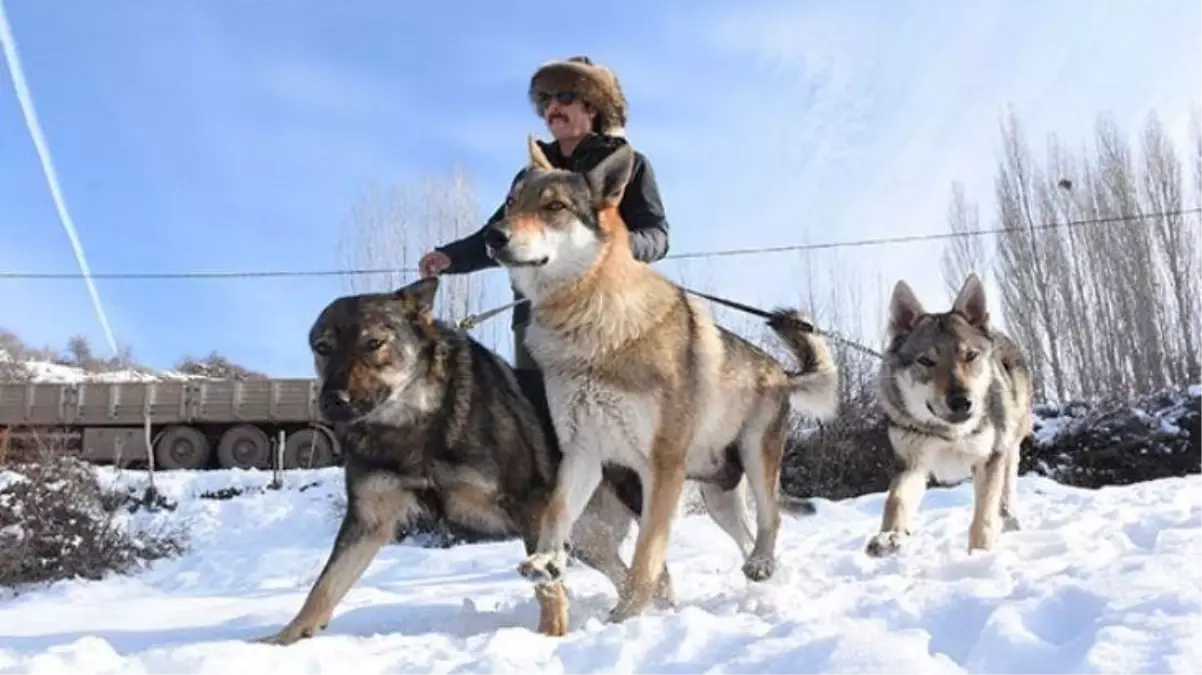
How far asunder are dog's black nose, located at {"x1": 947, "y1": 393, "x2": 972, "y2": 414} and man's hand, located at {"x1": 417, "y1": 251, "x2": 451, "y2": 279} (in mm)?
2863

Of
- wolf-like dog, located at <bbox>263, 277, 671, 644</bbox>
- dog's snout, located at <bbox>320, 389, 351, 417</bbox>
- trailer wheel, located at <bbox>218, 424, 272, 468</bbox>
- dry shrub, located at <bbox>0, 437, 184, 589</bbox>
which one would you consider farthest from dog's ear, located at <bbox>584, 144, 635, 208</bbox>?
trailer wheel, located at <bbox>218, 424, 272, 468</bbox>

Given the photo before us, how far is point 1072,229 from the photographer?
27516 millimetres

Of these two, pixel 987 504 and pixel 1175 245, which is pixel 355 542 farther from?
pixel 1175 245

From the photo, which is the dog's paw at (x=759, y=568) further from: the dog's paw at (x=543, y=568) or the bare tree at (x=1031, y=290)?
the bare tree at (x=1031, y=290)

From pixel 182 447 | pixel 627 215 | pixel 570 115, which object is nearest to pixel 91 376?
pixel 182 447

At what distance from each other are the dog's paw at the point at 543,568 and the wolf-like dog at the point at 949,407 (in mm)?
1970

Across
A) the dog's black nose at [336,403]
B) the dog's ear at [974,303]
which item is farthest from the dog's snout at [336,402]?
the dog's ear at [974,303]

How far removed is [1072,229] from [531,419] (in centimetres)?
2721

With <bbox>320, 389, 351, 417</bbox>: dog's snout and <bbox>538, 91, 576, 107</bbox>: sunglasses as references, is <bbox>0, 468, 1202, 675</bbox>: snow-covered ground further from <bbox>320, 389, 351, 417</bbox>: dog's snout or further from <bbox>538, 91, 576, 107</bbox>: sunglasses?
<bbox>538, 91, 576, 107</bbox>: sunglasses

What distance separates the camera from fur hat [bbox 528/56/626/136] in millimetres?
5332

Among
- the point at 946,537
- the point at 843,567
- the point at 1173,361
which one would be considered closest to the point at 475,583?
the point at 843,567

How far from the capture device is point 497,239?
3992mm

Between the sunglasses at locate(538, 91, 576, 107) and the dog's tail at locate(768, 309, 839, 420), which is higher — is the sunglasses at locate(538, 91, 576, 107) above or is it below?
above

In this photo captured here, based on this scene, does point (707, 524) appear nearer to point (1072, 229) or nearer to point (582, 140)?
point (582, 140)
